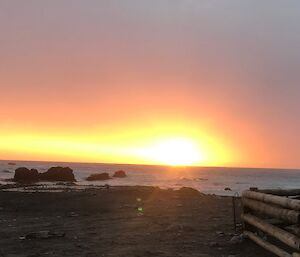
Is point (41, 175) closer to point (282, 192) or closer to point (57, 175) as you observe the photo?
point (57, 175)

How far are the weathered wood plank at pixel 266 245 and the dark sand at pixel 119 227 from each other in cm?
17

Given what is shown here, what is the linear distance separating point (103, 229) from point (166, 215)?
3886 mm

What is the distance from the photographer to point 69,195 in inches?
1127

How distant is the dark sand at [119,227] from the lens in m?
12.1

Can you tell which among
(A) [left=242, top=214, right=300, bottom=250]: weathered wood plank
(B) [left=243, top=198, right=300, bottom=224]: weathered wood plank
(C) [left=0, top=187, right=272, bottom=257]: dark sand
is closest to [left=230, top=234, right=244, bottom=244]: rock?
(C) [left=0, top=187, right=272, bottom=257]: dark sand

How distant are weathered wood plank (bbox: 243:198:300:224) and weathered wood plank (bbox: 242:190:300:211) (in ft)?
0.37

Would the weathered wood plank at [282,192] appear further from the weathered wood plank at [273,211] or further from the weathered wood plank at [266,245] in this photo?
the weathered wood plank at [266,245]

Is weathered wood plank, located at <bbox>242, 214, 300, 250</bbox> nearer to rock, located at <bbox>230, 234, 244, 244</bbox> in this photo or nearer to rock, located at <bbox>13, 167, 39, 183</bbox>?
rock, located at <bbox>230, 234, 244, 244</bbox>

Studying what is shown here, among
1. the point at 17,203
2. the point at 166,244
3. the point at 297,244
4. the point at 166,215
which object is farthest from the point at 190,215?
the point at 17,203

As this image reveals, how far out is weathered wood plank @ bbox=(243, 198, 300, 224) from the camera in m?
9.74

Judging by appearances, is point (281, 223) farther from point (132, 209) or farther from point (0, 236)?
point (132, 209)

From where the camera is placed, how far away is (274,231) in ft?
35.2

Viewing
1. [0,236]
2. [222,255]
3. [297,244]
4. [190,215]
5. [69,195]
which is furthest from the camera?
[69,195]

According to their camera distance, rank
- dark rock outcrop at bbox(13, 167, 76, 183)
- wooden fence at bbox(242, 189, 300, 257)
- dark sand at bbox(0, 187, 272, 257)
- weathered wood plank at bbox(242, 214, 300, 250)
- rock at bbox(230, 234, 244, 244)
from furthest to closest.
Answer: dark rock outcrop at bbox(13, 167, 76, 183)
rock at bbox(230, 234, 244, 244)
dark sand at bbox(0, 187, 272, 257)
wooden fence at bbox(242, 189, 300, 257)
weathered wood plank at bbox(242, 214, 300, 250)
